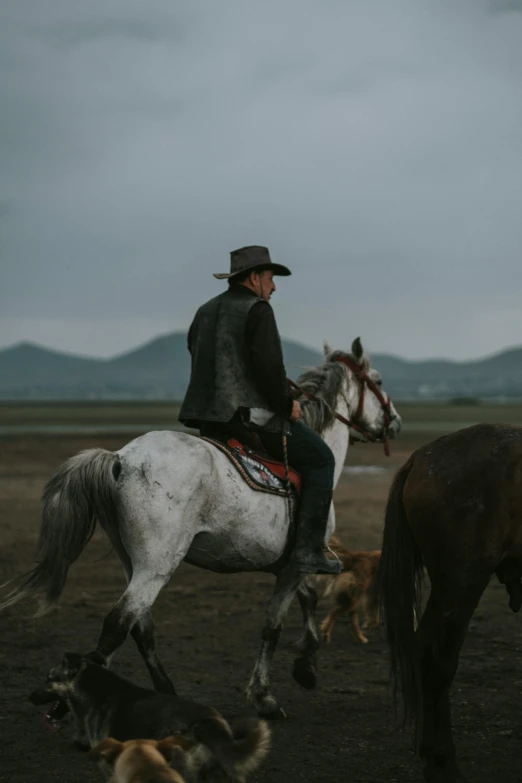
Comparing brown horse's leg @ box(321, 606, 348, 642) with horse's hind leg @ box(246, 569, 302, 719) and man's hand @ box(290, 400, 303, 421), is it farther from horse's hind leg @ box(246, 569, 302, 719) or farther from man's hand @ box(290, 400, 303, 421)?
man's hand @ box(290, 400, 303, 421)

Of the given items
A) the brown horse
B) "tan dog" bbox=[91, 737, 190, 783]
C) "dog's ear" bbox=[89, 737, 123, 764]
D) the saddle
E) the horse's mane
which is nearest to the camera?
"tan dog" bbox=[91, 737, 190, 783]

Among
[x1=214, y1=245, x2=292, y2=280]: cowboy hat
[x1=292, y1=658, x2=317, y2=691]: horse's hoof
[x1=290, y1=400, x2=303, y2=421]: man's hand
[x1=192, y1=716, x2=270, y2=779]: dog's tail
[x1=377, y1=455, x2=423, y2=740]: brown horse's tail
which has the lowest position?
[x1=292, y1=658, x2=317, y2=691]: horse's hoof

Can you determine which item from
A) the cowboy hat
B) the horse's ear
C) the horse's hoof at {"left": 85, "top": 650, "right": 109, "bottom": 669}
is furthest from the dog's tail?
the horse's ear

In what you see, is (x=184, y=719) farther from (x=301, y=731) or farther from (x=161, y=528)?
(x=301, y=731)

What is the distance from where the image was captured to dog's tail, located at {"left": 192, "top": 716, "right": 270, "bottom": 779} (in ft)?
15.7

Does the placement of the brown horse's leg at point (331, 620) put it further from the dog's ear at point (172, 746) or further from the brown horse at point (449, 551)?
the dog's ear at point (172, 746)

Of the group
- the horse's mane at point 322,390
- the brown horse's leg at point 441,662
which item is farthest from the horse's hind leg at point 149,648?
the horse's mane at point 322,390

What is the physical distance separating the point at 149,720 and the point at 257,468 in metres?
1.99

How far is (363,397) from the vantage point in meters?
8.42

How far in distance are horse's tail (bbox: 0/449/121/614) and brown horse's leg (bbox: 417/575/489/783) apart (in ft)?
6.29

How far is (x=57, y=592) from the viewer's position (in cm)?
620

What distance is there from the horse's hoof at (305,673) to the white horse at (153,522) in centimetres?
57

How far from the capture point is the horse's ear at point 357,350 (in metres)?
8.17

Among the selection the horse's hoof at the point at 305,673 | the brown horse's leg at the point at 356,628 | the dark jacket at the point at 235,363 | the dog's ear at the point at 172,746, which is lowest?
the brown horse's leg at the point at 356,628
